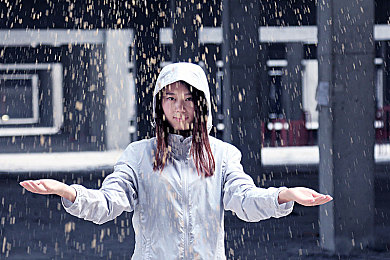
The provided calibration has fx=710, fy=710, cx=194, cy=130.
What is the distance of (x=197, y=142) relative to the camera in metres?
3.13

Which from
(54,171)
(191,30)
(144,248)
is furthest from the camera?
(54,171)

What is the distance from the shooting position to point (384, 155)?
825 inches

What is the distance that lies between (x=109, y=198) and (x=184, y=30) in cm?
1078

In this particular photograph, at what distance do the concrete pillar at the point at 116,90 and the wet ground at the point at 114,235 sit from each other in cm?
1184

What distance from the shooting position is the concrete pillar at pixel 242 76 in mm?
12172

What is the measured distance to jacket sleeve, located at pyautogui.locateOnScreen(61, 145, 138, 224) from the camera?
2.90 m

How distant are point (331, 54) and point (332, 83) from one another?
0.31 meters

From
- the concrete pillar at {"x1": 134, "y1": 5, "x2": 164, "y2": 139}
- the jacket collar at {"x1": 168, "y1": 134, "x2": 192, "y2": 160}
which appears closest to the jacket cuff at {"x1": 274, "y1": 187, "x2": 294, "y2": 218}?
the jacket collar at {"x1": 168, "y1": 134, "x2": 192, "y2": 160}

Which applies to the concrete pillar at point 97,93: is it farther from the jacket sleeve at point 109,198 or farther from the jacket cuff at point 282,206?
the jacket cuff at point 282,206

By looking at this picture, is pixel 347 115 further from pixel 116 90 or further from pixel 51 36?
pixel 51 36

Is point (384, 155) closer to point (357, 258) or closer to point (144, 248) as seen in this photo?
point (357, 258)

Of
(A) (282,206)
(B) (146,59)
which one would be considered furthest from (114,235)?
(B) (146,59)

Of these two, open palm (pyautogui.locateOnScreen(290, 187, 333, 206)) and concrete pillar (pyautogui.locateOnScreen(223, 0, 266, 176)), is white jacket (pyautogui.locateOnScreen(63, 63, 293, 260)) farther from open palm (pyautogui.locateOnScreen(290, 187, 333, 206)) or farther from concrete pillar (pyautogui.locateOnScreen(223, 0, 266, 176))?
concrete pillar (pyautogui.locateOnScreen(223, 0, 266, 176))

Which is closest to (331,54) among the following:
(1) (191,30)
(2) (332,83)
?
(2) (332,83)
